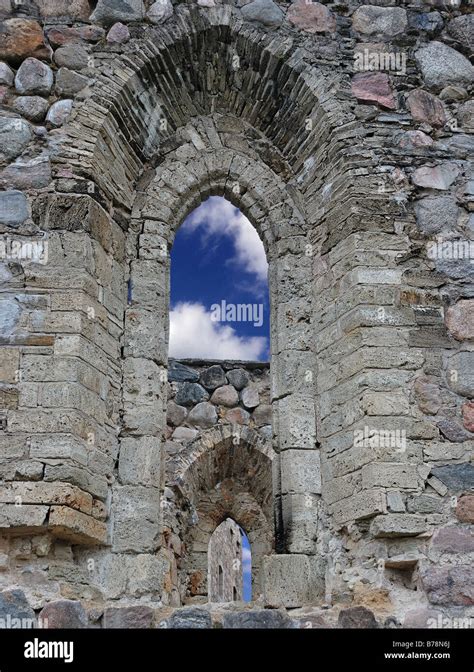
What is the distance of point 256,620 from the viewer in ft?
15.2

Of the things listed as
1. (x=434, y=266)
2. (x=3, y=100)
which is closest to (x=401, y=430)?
(x=434, y=266)

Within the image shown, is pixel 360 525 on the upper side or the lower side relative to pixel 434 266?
lower

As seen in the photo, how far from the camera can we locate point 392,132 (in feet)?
18.9

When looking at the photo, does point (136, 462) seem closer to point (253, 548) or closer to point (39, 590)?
point (39, 590)

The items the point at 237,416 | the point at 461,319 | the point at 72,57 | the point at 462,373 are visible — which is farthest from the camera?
the point at 237,416

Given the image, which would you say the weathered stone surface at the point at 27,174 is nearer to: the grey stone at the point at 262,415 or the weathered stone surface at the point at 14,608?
the weathered stone surface at the point at 14,608

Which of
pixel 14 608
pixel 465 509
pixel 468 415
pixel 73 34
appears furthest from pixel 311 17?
pixel 14 608

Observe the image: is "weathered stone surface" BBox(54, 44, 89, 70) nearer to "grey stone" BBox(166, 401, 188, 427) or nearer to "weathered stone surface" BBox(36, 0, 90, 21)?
"weathered stone surface" BBox(36, 0, 90, 21)

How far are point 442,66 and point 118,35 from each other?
6.95 feet

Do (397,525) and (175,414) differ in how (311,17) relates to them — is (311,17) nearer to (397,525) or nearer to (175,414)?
(397,525)

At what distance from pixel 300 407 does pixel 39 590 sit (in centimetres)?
186

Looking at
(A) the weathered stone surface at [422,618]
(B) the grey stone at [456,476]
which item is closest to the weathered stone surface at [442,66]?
(B) the grey stone at [456,476]

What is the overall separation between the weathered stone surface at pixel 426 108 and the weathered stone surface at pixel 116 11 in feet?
6.03

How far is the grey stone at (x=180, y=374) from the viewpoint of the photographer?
9875mm
